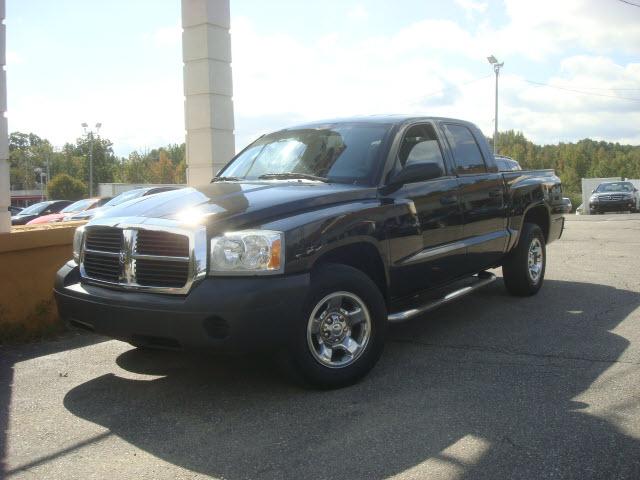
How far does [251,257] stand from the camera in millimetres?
3838

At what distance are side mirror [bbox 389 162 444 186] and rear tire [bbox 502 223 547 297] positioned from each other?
237cm

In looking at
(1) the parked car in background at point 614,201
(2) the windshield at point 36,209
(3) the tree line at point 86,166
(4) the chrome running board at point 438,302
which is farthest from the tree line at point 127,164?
(4) the chrome running board at point 438,302

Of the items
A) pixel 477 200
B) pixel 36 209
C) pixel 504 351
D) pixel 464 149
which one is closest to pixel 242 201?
pixel 504 351

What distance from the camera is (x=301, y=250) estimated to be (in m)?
3.97

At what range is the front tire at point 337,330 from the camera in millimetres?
4016

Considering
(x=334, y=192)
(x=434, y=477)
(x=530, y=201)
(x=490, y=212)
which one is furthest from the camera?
(x=530, y=201)

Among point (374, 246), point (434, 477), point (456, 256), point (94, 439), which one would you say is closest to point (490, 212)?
point (456, 256)

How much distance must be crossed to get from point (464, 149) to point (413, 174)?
150 cm

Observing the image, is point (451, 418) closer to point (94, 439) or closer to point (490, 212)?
point (94, 439)

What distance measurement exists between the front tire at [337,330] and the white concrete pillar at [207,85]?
17.4 feet

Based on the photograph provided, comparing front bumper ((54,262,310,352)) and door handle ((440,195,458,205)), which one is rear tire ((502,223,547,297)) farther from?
front bumper ((54,262,310,352))

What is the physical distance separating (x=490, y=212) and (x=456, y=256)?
860 millimetres

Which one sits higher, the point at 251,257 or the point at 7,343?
the point at 251,257

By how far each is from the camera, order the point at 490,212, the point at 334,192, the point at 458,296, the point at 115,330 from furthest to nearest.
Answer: the point at 490,212 < the point at 458,296 < the point at 334,192 < the point at 115,330
